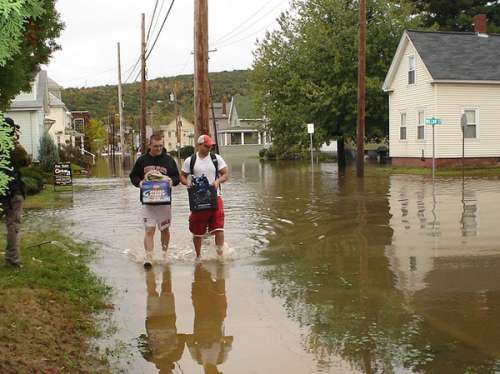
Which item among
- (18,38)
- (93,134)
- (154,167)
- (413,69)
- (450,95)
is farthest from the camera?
(93,134)

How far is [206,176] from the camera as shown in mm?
8992

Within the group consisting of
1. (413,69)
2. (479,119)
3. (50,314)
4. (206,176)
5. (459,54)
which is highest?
(459,54)

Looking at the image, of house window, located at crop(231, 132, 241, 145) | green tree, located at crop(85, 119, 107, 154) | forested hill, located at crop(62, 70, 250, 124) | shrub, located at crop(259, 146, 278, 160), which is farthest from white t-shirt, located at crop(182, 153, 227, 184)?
forested hill, located at crop(62, 70, 250, 124)

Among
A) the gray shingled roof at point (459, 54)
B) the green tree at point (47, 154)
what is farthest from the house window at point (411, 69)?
the green tree at point (47, 154)

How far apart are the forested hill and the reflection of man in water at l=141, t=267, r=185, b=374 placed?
113076mm

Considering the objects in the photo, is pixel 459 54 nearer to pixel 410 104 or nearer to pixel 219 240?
pixel 410 104

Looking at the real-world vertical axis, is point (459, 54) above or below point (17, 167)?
above

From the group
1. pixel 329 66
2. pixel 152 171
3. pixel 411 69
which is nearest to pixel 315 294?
pixel 152 171

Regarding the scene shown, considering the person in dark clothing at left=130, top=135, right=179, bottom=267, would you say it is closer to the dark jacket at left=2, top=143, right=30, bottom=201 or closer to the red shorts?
the red shorts

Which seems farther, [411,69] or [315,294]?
[411,69]

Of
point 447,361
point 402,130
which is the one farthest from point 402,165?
point 447,361

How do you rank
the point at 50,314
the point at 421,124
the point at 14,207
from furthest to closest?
the point at 421,124
the point at 14,207
the point at 50,314

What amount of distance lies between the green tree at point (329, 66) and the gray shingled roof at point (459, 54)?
4977 millimetres

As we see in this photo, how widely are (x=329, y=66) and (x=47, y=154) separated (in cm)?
1617
